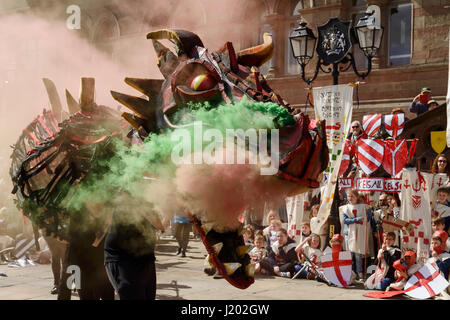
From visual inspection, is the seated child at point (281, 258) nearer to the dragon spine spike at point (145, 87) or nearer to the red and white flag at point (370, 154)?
the red and white flag at point (370, 154)

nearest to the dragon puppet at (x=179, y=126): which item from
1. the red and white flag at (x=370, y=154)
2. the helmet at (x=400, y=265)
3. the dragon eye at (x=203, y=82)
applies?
the dragon eye at (x=203, y=82)

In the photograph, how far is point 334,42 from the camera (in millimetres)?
11516

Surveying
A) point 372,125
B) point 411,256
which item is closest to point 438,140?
point 372,125

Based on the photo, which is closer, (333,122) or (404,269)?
(404,269)

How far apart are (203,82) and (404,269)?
673 cm

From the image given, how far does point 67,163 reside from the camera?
4.22 m

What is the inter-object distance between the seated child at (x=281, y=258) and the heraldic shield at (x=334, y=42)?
142 inches

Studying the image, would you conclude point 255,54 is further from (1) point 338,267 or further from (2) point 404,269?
(1) point 338,267

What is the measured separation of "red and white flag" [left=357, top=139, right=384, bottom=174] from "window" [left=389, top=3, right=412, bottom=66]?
811 cm

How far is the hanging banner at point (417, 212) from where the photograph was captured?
9.19 metres

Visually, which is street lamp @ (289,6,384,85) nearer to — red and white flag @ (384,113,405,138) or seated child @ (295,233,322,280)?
red and white flag @ (384,113,405,138)

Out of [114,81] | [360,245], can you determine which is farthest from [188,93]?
[360,245]
